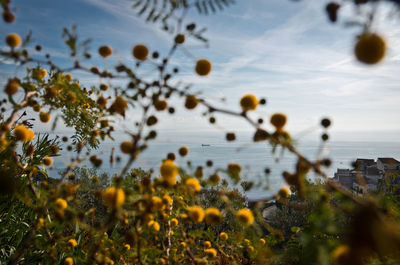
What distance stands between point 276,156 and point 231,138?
16.3 inches

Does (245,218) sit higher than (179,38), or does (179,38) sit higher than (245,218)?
(179,38)

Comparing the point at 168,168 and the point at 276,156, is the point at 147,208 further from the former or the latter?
the point at 276,156

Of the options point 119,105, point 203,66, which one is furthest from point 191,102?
point 119,105

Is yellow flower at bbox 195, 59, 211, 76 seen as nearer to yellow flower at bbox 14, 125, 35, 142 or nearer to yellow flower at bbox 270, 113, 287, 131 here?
yellow flower at bbox 270, 113, 287, 131

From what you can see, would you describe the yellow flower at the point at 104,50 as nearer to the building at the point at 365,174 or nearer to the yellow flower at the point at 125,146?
the yellow flower at the point at 125,146

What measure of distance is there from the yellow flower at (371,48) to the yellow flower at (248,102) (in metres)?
0.57

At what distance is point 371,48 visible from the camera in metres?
0.75

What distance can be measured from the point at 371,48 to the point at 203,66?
78 cm

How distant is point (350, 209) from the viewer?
669mm

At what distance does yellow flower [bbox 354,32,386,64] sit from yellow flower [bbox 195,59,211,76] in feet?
2.38

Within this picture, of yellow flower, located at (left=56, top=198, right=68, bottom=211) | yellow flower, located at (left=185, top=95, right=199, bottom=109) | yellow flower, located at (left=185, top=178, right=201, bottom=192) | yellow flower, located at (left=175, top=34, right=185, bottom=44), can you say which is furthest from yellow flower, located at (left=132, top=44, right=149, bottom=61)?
yellow flower, located at (left=56, top=198, right=68, bottom=211)

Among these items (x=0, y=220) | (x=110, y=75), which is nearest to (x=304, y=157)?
(x=110, y=75)

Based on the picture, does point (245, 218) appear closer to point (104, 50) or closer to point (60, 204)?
point (60, 204)

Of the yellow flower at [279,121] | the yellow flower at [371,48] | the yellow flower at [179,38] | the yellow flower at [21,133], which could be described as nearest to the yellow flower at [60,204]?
the yellow flower at [21,133]
